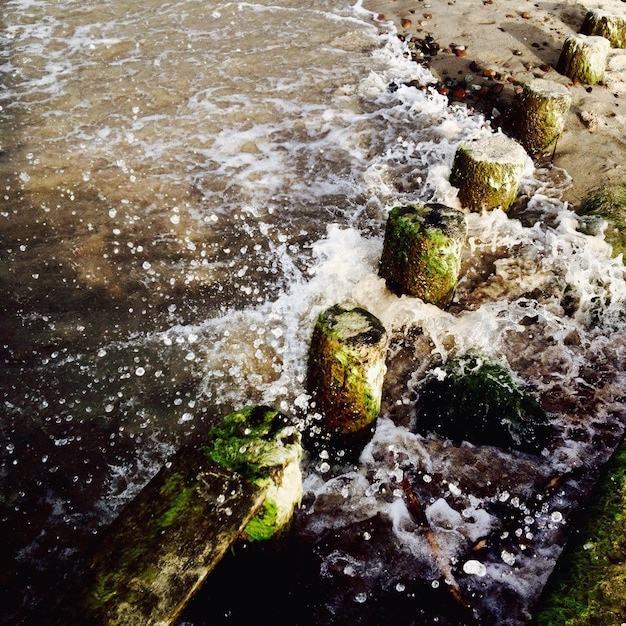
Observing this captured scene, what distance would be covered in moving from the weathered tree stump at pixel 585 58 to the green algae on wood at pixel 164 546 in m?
7.20

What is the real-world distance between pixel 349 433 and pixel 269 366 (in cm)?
100

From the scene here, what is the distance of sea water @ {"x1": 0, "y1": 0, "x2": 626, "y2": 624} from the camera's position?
3.10m

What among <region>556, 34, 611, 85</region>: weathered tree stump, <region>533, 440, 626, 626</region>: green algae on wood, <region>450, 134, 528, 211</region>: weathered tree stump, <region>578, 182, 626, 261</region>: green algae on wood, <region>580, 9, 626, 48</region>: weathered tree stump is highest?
<region>580, 9, 626, 48</region>: weathered tree stump

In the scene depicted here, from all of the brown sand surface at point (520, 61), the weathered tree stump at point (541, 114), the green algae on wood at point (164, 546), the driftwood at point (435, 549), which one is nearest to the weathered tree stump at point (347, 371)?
the driftwood at point (435, 549)

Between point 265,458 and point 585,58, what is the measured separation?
7074 millimetres

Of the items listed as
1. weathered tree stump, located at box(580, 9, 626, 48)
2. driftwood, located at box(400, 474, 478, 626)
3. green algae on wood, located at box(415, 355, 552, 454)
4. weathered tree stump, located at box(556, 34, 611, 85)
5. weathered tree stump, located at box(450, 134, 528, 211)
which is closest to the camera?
driftwood, located at box(400, 474, 478, 626)

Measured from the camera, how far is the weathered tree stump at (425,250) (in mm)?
3807

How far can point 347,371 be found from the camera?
3002 millimetres

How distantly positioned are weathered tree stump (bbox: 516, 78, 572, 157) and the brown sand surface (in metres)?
0.27

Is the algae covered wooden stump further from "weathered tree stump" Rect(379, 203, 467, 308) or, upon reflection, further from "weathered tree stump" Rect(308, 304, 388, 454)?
"weathered tree stump" Rect(379, 203, 467, 308)

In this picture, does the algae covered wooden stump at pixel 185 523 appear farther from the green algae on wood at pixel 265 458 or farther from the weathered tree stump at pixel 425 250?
the weathered tree stump at pixel 425 250

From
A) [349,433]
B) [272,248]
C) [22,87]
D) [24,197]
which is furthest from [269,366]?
[22,87]

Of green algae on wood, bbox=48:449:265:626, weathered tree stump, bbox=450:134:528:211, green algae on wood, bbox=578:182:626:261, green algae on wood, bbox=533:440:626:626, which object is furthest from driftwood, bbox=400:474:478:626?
green algae on wood, bbox=578:182:626:261

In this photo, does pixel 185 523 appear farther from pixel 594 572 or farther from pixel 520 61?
pixel 520 61
